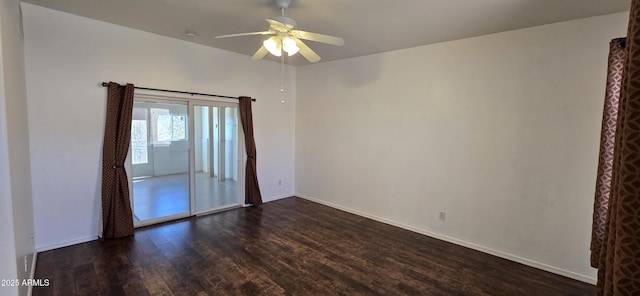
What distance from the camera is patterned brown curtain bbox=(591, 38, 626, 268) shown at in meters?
2.41

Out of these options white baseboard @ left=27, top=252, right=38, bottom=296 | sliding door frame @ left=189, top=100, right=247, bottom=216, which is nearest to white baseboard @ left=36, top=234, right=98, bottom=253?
white baseboard @ left=27, top=252, right=38, bottom=296

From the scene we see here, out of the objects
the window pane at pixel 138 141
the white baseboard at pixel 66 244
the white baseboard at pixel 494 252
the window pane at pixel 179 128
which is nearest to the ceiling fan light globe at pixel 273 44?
the window pane at pixel 179 128

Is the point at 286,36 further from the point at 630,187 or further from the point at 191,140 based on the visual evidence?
the point at 191,140

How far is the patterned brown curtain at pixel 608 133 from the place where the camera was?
7.92 feet

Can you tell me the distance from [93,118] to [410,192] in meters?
4.46

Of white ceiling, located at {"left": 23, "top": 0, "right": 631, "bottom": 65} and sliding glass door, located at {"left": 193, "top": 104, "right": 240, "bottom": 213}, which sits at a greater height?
white ceiling, located at {"left": 23, "top": 0, "right": 631, "bottom": 65}

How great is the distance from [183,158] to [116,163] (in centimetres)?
97

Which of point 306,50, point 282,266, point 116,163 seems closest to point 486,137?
point 306,50

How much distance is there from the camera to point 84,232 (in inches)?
144

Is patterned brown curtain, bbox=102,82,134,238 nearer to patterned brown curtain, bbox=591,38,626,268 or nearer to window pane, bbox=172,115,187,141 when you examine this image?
window pane, bbox=172,115,187,141

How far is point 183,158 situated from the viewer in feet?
15.2

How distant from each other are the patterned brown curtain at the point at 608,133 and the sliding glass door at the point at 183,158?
4.78 metres

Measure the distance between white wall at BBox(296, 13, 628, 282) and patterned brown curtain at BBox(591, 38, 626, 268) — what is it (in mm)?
471

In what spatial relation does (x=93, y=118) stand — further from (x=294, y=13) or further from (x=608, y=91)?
(x=608, y=91)
